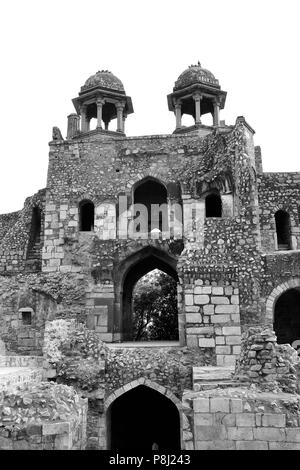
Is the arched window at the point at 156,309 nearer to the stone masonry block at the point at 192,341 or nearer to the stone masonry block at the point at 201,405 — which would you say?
the stone masonry block at the point at 192,341

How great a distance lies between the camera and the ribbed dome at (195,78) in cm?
1719

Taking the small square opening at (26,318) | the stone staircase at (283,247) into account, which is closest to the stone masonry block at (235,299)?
the stone staircase at (283,247)

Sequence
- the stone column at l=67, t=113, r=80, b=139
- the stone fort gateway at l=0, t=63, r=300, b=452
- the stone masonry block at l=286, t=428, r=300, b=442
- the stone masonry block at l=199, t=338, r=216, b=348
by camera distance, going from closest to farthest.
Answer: the stone masonry block at l=286, t=428, r=300, b=442 < the stone fort gateway at l=0, t=63, r=300, b=452 < the stone masonry block at l=199, t=338, r=216, b=348 < the stone column at l=67, t=113, r=80, b=139

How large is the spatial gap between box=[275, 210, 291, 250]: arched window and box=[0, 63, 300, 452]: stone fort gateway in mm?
62

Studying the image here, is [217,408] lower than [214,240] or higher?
lower

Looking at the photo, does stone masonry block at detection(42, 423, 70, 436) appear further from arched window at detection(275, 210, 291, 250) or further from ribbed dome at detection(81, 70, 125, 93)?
ribbed dome at detection(81, 70, 125, 93)

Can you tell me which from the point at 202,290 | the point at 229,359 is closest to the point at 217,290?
the point at 202,290

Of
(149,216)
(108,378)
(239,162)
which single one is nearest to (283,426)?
(108,378)

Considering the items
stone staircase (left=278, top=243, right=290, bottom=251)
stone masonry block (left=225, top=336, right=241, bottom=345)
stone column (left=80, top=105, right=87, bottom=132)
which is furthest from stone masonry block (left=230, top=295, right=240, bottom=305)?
stone column (left=80, top=105, right=87, bottom=132)

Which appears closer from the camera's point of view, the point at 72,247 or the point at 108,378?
the point at 108,378

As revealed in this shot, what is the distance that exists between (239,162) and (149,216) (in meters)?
4.24

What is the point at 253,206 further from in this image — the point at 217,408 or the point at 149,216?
the point at 217,408

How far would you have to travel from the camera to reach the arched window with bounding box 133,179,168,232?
14914 mm
